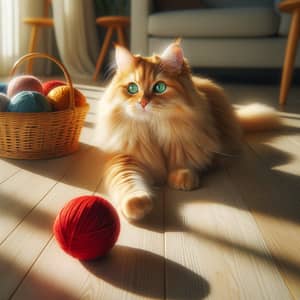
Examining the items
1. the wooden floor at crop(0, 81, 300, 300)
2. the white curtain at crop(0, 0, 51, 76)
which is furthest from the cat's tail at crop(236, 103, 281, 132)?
the white curtain at crop(0, 0, 51, 76)

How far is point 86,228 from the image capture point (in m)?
0.70

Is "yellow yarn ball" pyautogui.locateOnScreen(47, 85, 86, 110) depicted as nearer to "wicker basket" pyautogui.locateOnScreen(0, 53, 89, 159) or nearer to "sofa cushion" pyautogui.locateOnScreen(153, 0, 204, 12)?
"wicker basket" pyautogui.locateOnScreen(0, 53, 89, 159)

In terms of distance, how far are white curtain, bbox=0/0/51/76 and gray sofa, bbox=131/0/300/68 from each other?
4.64ft

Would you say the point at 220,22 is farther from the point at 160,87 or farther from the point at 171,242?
the point at 171,242

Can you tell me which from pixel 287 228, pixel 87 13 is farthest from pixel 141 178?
pixel 87 13

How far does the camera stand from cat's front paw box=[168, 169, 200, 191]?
1134 mm

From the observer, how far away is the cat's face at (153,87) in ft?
3.68

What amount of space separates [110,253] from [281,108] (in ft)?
6.58

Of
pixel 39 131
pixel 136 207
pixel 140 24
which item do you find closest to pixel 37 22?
pixel 140 24

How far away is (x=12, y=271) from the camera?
706 millimetres

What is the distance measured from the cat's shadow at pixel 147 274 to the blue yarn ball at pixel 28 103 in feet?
2.41

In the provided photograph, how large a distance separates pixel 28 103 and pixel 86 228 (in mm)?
768

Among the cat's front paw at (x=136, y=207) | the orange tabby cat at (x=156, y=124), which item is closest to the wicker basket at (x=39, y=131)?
the orange tabby cat at (x=156, y=124)

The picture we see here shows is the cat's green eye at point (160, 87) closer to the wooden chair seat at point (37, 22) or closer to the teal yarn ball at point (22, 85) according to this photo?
the teal yarn ball at point (22, 85)
